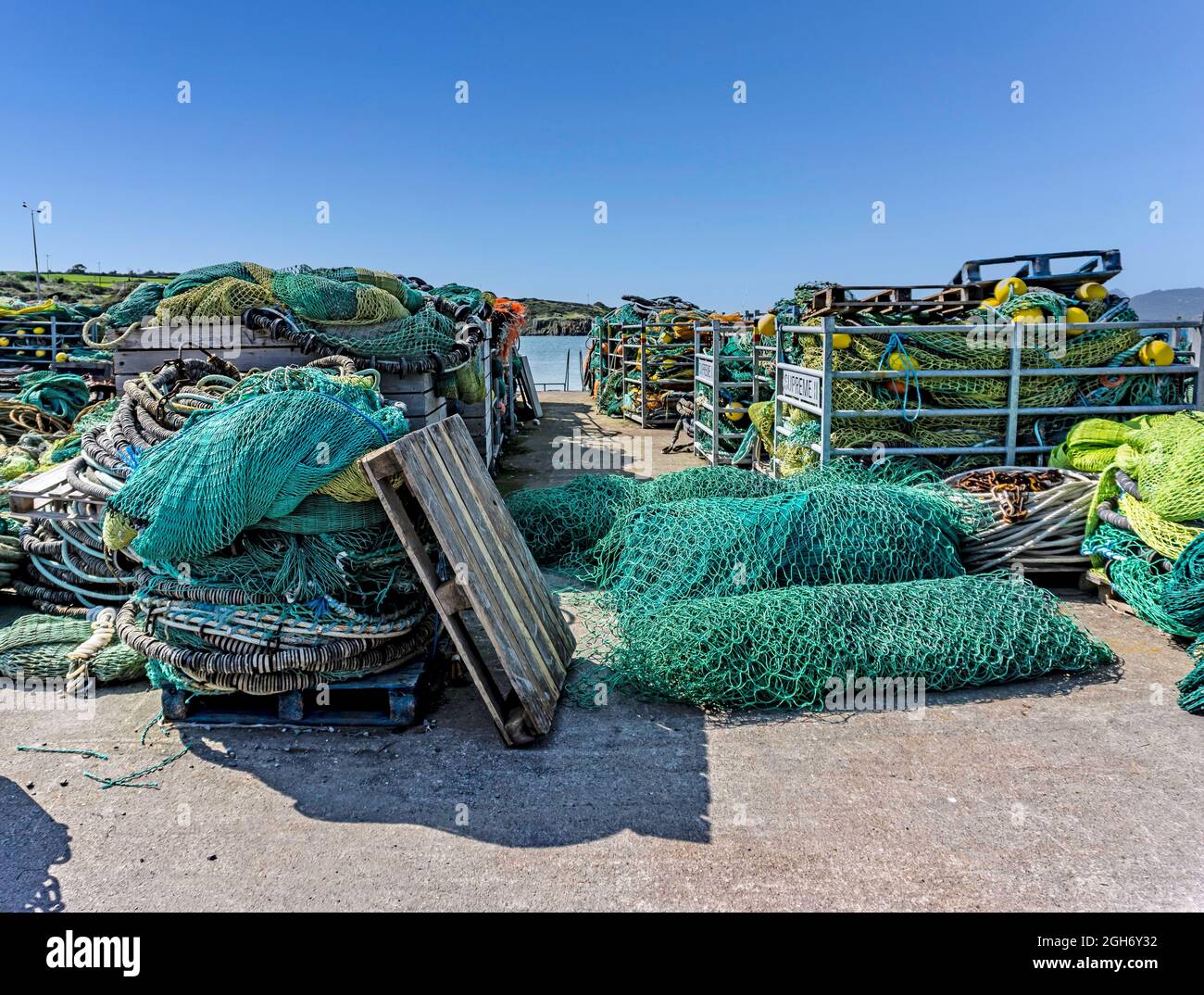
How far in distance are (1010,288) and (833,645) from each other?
16.3ft

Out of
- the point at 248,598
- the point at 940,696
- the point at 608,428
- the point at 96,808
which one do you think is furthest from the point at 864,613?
the point at 608,428

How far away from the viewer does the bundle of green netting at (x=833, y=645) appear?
4430 mm

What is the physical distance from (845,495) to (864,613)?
129 centimetres

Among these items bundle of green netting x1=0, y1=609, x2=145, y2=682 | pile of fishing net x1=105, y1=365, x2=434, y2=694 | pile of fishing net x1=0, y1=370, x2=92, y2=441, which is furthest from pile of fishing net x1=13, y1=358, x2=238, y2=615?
pile of fishing net x1=0, y1=370, x2=92, y2=441

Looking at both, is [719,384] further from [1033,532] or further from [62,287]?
[62,287]

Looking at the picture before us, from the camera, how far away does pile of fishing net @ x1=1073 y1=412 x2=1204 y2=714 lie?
4883 millimetres

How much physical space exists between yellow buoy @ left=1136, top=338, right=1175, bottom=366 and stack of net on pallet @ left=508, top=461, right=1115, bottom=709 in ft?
6.81

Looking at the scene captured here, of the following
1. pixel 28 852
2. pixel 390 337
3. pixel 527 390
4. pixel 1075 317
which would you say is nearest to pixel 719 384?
pixel 1075 317

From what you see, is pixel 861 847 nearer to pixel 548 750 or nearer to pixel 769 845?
pixel 769 845

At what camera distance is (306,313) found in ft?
→ 24.0

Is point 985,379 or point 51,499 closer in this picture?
point 51,499

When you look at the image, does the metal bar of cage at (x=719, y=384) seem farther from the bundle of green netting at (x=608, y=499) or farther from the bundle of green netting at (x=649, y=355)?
the bundle of green netting at (x=608, y=499)

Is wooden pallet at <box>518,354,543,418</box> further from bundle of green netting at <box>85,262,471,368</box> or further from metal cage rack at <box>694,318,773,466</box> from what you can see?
bundle of green netting at <box>85,262,471,368</box>

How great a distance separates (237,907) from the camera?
292cm
